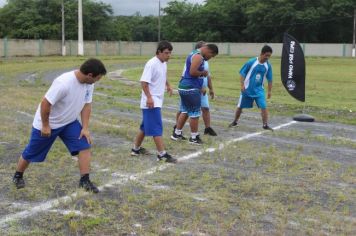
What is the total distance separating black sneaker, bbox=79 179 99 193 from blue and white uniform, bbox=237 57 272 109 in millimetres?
5395

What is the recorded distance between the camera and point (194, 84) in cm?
867

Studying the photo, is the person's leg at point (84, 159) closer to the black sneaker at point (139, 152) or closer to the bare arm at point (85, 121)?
the bare arm at point (85, 121)

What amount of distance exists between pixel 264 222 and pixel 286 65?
24.8 feet

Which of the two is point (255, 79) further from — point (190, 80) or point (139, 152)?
point (139, 152)

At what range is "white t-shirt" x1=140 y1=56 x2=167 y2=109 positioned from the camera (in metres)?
7.29

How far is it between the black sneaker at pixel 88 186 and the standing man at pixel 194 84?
3180 millimetres

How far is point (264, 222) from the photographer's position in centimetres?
489

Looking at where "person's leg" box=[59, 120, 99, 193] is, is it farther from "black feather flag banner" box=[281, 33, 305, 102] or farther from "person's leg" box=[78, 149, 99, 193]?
"black feather flag banner" box=[281, 33, 305, 102]

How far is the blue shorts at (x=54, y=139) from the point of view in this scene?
562 cm

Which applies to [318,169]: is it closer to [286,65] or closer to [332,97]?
[286,65]

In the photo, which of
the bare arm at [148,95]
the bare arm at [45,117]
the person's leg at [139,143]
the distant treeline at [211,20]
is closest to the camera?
the bare arm at [45,117]

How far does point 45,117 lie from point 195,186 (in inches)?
73.4

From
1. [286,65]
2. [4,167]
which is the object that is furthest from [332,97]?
[4,167]

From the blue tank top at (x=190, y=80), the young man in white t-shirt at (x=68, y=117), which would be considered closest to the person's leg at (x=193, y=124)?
the blue tank top at (x=190, y=80)
